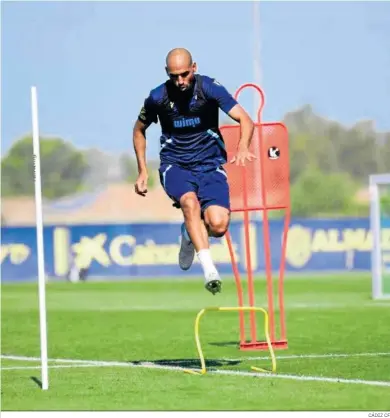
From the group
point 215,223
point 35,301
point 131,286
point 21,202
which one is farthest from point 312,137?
point 215,223

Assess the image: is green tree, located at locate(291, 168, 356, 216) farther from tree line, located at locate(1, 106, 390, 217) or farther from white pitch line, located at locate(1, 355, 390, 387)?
white pitch line, located at locate(1, 355, 390, 387)

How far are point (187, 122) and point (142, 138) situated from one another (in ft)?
2.04

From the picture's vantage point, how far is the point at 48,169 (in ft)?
316

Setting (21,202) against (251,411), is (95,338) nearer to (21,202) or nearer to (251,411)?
(251,411)

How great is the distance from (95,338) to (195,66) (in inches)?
231

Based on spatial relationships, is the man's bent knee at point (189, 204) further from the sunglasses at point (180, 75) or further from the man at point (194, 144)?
the sunglasses at point (180, 75)

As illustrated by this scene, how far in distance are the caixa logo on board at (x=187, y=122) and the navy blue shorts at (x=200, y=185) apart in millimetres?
365

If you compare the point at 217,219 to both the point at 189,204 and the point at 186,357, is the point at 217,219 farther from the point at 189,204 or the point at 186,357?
the point at 186,357

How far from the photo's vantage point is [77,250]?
3909cm

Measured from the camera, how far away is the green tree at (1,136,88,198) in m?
A: 82.1

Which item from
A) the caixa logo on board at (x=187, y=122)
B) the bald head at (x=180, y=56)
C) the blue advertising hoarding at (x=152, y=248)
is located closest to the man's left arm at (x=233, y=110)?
the caixa logo on board at (x=187, y=122)

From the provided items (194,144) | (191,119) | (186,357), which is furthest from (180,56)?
(186,357)

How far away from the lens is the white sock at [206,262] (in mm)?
11211

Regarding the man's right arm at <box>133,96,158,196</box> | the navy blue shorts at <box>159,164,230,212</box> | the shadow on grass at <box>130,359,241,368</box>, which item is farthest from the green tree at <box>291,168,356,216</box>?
the navy blue shorts at <box>159,164,230,212</box>
